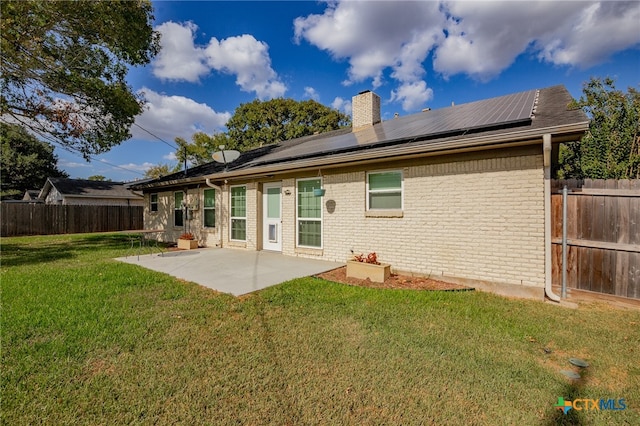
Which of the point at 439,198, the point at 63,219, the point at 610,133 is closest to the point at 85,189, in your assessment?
the point at 63,219

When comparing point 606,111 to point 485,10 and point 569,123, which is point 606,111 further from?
point 569,123

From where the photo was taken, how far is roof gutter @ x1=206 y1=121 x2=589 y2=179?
4.45 metres

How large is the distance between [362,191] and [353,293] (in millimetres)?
2831

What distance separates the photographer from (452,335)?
137 inches

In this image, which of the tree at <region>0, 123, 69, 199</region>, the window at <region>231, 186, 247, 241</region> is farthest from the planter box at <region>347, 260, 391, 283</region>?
the tree at <region>0, 123, 69, 199</region>

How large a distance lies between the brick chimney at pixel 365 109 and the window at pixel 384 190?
190 inches

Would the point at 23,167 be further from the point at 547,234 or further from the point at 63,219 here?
the point at 547,234

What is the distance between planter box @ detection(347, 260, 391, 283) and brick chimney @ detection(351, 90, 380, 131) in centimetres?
661

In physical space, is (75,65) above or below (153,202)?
above

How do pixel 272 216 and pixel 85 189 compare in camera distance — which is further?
pixel 85 189

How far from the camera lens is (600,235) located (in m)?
4.79

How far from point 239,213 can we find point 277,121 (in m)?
23.1

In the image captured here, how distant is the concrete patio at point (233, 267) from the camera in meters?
5.74

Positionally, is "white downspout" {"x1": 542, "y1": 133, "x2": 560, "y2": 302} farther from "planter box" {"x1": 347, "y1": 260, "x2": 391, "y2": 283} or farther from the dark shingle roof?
the dark shingle roof
